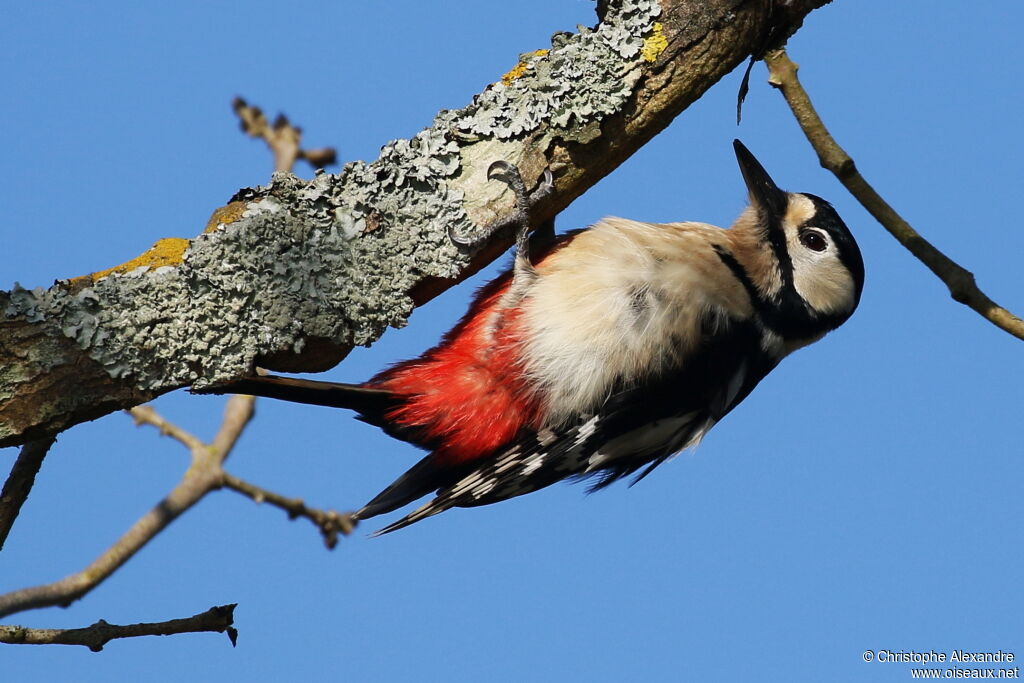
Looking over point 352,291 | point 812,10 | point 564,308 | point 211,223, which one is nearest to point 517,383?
point 564,308

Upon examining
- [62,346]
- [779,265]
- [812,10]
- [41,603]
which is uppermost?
[812,10]

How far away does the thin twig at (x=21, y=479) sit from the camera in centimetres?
257

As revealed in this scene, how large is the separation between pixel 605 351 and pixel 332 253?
3.32ft

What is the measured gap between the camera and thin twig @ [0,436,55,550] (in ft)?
8.44

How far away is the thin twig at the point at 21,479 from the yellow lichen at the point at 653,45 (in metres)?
1.92

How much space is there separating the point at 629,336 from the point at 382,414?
0.90 meters

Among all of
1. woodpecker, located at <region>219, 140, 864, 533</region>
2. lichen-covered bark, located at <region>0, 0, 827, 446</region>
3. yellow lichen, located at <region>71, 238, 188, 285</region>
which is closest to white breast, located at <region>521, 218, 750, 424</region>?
woodpecker, located at <region>219, 140, 864, 533</region>

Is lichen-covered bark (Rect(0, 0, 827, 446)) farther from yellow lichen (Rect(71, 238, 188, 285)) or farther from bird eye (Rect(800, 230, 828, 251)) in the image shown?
bird eye (Rect(800, 230, 828, 251))

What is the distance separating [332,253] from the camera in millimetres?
2752

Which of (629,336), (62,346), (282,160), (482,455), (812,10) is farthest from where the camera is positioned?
(282,160)

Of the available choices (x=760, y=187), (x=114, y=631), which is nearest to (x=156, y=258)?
(x=114, y=631)

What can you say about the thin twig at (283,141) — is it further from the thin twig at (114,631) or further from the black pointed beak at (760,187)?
the thin twig at (114,631)

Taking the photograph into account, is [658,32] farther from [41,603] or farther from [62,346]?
[41,603]

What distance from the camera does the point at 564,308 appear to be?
332 cm
